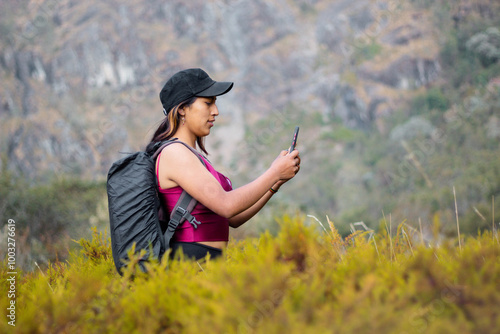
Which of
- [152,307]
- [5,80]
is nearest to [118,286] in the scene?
[152,307]

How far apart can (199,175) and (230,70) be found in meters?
94.6

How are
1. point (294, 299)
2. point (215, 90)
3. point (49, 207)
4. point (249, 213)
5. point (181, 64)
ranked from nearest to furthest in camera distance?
point (294, 299)
point (215, 90)
point (249, 213)
point (49, 207)
point (181, 64)

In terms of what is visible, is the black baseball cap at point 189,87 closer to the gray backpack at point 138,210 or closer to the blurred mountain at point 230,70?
the gray backpack at point 138,210

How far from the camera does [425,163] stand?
4734 centimetres

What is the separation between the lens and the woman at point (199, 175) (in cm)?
173

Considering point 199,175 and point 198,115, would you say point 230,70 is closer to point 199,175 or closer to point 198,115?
point 198,115

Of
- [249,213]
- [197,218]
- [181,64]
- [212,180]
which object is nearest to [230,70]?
[181,64]

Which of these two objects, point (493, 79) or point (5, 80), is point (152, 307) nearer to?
point (493, 79)

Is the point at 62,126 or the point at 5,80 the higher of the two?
the point at 5,80

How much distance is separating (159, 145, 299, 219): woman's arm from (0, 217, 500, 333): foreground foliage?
47 centimetres

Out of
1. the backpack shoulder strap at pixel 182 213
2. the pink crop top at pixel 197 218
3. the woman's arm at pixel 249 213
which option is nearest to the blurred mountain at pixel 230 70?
the woman's arm at pixel 249 213

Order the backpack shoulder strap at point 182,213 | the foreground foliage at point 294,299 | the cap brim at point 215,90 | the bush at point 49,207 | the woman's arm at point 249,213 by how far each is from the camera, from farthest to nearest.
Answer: the bush at point 49,207
the woman's arm at point 249,213
the cap brim at point 215,90
the backpack shoulder strap at point 182,213
the foreground foliage at point 294,299

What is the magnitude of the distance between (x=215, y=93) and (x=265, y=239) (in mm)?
978

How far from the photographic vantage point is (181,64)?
302ft
